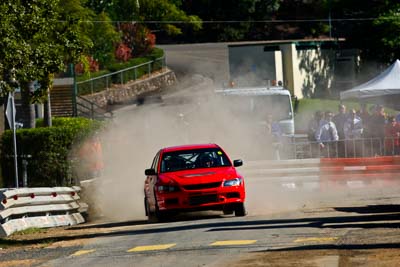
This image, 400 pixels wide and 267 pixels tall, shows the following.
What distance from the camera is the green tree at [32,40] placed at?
23.0 m

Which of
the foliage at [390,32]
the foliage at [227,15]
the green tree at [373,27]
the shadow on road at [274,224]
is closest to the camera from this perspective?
the shadow on road at [274,224]

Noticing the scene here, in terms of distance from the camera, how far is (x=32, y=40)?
25.4 meters

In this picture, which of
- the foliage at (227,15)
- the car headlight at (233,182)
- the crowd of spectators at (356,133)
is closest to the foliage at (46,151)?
the crowd of spectators at (356,133)

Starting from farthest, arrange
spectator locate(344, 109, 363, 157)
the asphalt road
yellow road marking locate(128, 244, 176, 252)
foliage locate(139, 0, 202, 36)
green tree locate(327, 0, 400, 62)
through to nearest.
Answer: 1. foliage locate(139, 0, 202, 36)
2. green tree locate(327, 0, 400, 62)
3. spectator locate(344, 109, 363, 157)
4. yellow road marking locate(128, 244, 176, 252)
5. the asphalt road

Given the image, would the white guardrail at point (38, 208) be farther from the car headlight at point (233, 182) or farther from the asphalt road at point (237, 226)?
the car headlight at point (233, 182)

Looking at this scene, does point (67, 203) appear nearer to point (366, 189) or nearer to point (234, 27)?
point (366, 189)

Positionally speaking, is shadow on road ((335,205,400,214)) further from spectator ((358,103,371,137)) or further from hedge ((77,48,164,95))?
hedge ((77,48,164,95))

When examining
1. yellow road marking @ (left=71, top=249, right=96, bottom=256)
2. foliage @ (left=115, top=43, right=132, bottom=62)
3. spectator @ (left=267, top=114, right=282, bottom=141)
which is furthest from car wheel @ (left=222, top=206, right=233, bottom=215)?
foliage @ (left=115, top=43, right=132, bottom=62)

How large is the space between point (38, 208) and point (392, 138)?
10466 millimetres

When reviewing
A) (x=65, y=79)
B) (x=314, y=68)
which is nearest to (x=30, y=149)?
(x=65, y=79)

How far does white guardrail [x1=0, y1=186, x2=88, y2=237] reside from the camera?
21069 millimetres

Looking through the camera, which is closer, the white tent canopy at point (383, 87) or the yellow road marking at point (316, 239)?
the yellow road marking at point (316, 239)

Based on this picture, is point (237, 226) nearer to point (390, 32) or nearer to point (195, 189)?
point (195, 189)

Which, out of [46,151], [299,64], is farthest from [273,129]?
[299,64]
